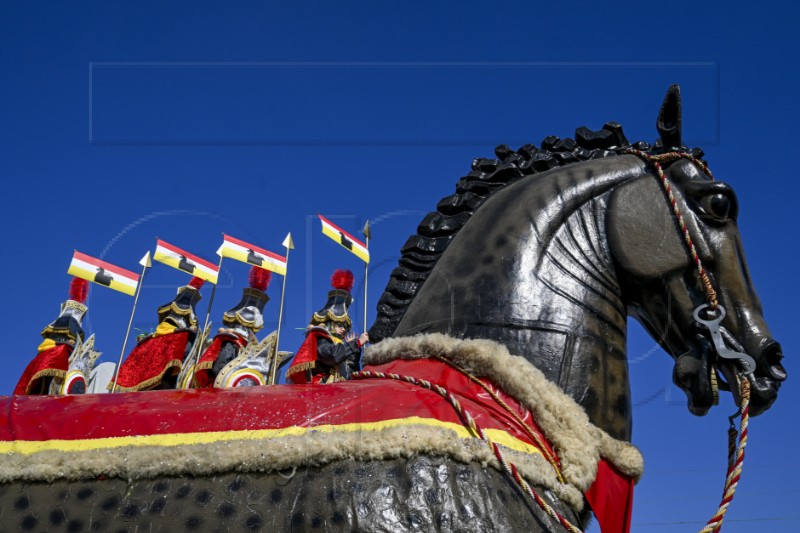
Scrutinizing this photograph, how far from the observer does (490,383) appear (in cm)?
273

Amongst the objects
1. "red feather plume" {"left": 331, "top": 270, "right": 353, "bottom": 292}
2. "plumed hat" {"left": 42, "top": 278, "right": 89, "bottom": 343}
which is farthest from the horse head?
"plumed hat" {"left": 42, "top": 278, "right": 89, "bottom": 343}

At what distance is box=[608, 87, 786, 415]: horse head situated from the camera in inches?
119

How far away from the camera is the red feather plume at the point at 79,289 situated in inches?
529

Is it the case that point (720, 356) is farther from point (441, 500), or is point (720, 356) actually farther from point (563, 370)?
point (441, 500)

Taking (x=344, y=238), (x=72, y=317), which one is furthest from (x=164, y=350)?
(x=344, y=238)

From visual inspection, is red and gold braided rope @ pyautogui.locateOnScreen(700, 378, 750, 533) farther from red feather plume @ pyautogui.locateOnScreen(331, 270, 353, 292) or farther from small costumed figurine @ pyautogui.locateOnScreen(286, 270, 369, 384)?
red feather plume @ pyautogui.locateOnScreen(331, 270, 353, 292)

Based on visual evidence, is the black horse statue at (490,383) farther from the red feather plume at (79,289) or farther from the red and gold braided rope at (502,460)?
the red feather plume at (79,289)

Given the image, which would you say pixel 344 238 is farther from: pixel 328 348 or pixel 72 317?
pixel 72 317

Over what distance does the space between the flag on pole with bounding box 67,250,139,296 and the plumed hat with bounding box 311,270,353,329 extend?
3.02m

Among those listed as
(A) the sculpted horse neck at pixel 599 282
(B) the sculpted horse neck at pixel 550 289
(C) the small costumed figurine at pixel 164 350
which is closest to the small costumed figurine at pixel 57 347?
(C) the small costumed figurine at pixel 164 350

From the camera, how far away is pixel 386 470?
2318 millimetres

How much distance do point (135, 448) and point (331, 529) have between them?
681 mm

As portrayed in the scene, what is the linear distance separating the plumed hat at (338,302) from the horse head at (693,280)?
9.47 m


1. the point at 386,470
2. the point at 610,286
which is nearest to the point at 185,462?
the point at 386,470
